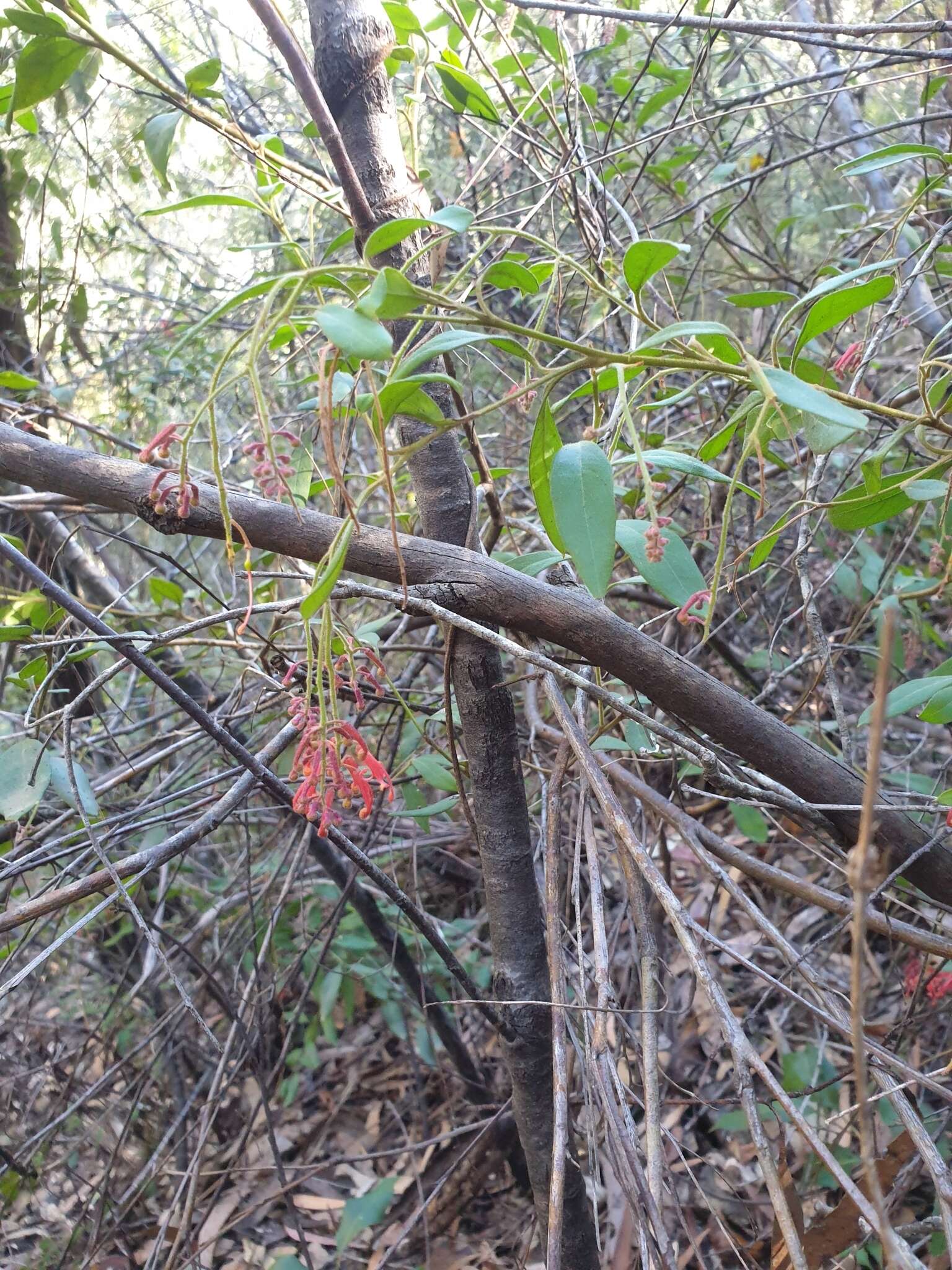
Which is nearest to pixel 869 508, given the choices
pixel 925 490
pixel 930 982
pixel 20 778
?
pixel 925 490

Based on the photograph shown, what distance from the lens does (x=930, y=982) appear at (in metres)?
1.09

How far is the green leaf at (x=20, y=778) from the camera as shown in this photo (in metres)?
0.89

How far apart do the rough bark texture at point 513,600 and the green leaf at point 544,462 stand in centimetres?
7

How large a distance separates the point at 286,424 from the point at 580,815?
145 centimetres

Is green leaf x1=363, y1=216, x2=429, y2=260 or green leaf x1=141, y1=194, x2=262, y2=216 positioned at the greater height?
green leaf x1=141, y1=194, x2=262, y2=216

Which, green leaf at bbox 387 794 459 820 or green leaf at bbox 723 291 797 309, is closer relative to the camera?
green leaf at bbox 723 291 797 309

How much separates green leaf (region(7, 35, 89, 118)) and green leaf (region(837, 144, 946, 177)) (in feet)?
2.36

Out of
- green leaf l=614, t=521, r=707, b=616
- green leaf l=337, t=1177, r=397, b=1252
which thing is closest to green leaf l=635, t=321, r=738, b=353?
green leaf l=614, t=521, r=707, b=616

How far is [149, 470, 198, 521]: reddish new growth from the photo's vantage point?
638 mm

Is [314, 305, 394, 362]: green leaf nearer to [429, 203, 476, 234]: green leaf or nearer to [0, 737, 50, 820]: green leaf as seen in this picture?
[429, 203, 476, 234]: green leaf

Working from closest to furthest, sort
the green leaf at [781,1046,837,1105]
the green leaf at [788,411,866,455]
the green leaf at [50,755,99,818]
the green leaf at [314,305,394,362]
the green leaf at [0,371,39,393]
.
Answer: the green leaf at [314,305,394,362] < the green leaf at [788,411,866,455] < the green leaf at [50,755,99,818] < the green leaf at [0,371,39,393] < the green leaf at [781,1046,837,1105]

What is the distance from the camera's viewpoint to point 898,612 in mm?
1474

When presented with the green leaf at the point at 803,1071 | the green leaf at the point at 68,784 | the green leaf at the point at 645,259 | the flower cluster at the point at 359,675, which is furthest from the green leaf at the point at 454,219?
the green leaf at the point at 803,1071

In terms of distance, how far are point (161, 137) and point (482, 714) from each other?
64cm
